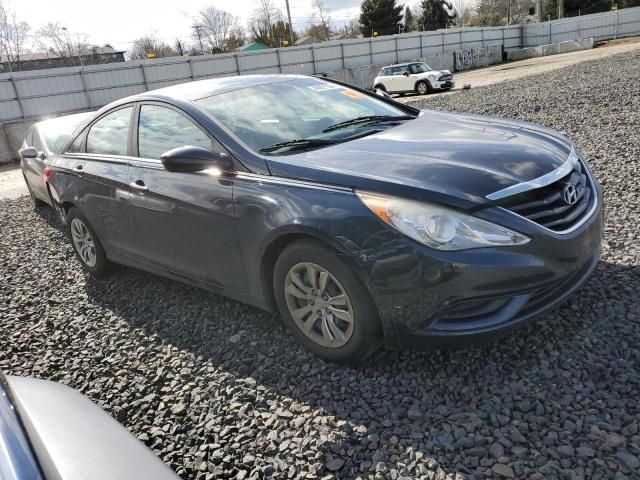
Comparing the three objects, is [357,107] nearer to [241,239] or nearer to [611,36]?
[241,239]

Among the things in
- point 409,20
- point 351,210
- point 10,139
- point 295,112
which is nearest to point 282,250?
point 351,210

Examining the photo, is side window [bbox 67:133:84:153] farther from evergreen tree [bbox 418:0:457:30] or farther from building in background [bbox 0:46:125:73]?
evergreen tree [bbox 418:0:457:30]

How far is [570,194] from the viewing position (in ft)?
8.82

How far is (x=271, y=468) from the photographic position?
224 cm

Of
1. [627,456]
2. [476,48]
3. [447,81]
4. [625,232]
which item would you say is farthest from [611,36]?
[627,456]

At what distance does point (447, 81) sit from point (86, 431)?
23.6m

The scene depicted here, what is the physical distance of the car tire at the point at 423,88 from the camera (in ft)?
76.1

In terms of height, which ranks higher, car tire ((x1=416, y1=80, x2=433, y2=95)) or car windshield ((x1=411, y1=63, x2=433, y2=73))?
car windshield ((x1=411, y1=63, x2=433, y2=73))

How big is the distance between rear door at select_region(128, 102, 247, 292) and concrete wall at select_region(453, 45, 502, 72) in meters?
37.0

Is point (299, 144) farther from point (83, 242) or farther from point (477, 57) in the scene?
point (477, 57)

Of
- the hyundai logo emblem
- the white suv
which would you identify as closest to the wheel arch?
the hyundai logo emblem

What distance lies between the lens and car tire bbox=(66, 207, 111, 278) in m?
4.48

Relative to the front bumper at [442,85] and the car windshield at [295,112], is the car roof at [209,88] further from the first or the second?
the front bumper at [442,85]

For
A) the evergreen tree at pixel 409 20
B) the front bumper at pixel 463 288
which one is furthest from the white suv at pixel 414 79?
the evergreen tree at pixel 409 20
